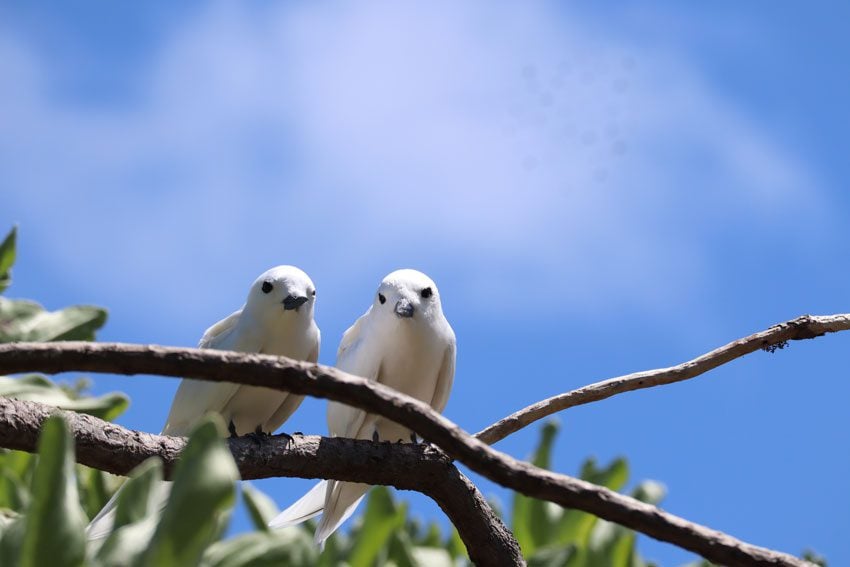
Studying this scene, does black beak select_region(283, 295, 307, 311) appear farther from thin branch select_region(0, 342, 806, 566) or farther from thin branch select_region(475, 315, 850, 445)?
thin branch select_region(0, 342, 806, 566)

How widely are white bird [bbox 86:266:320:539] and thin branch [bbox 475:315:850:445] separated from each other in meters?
1.50

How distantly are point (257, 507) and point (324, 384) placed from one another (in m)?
2.08

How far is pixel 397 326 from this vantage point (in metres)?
4.77

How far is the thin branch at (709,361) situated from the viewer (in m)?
3.57

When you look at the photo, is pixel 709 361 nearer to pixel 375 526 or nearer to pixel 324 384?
pixel 375 526

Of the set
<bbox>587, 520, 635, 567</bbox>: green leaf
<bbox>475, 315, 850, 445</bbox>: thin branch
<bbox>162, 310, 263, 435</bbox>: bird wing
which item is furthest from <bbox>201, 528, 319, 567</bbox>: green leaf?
<bbox>162, 310, 263, 435</bbox>: bird wing

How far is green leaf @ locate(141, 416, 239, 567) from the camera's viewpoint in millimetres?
1698

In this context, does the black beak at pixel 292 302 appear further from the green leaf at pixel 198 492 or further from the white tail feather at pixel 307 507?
the green leaf at pixel 198 492

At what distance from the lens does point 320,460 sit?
3689 mm

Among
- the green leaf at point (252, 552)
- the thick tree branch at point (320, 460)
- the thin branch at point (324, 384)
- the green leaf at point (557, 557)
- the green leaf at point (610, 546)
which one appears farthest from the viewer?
the green leaf at point (610, 546)

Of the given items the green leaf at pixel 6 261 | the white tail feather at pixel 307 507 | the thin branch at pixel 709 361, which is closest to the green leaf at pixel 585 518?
the thin branch at pixel 709 361

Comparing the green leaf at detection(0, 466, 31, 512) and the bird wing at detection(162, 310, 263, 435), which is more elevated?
the bird wing at detection(162, 310, 263, 435)

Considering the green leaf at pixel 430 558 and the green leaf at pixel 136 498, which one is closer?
the green leaf at pixel 136 498

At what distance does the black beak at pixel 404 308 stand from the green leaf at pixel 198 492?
2.93 m
